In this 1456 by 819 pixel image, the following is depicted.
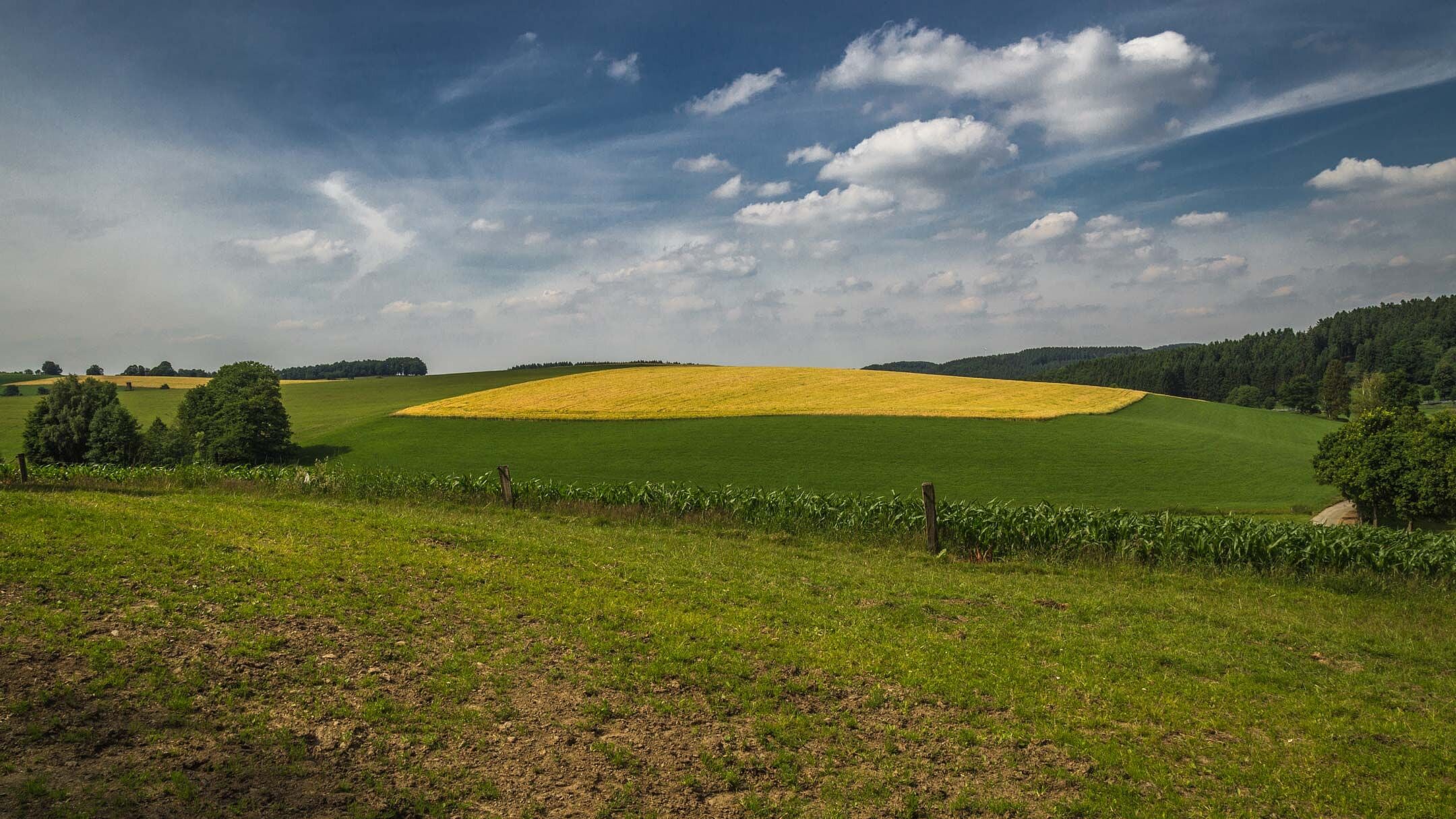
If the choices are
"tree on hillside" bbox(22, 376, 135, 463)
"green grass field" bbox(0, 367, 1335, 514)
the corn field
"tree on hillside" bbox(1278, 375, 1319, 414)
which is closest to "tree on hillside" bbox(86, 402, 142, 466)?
"tree on hillside" bbox(22, 376, 135, 463)

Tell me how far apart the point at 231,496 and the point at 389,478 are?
4702 millimetres

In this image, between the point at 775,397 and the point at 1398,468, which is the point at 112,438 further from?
the point at 1398,468

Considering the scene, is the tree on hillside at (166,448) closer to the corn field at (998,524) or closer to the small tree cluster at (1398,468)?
the corn field at (998,524)

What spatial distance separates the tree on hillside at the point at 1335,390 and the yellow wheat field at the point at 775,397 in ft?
167

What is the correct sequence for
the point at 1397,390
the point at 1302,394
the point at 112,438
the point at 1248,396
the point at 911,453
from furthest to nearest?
the point at 1248,396 → the point at 1302,394 → the point at 1397,390 → the point at 112,438 → the point at 911,453

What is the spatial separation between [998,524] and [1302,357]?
175264 millimetres

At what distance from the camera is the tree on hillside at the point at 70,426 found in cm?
5147

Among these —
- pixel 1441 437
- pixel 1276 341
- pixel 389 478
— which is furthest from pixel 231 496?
pixel 1276 341

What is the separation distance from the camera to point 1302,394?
4441 inches

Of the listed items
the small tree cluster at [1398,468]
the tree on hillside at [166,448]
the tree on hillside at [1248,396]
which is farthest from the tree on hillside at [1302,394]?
the tree on hillside at [166,448]

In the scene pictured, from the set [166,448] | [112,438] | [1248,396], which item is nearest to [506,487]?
[166,448]

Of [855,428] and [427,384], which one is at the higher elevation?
[427,384]

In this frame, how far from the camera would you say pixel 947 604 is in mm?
12156

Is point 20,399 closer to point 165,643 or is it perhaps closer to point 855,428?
point 855,428
